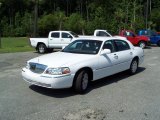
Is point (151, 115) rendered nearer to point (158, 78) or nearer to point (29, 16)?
point (158, 78)

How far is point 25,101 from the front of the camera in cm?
701

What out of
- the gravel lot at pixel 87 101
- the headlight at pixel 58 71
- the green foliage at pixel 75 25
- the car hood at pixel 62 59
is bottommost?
the gravel lot at pixel 87 101

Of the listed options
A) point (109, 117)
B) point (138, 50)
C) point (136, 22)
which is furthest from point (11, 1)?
point (109, 117)

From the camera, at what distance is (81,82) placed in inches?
303

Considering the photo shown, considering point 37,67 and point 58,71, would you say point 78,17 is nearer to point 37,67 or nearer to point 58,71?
point 37,67

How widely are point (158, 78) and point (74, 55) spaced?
3.41 meters

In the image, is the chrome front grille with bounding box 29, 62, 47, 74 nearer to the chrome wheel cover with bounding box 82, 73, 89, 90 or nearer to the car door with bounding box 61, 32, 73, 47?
the chrome wheel cover with bounding box 82, 73, 89, 90


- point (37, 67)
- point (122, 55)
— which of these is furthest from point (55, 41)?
point (37, 67)

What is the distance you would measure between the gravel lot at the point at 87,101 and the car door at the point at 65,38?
11193mm

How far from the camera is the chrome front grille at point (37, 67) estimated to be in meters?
7.46

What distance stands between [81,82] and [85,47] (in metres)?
1.55

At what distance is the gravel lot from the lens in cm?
604

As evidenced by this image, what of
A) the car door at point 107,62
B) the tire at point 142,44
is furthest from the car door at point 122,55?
the tire at point 142,44

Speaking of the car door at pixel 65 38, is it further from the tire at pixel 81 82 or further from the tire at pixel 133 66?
the tire at pixel 81 82
